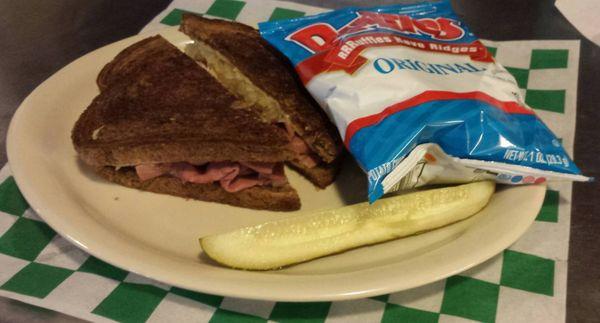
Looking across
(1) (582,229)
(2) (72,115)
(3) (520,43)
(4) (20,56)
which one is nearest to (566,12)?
(3) (520,43)

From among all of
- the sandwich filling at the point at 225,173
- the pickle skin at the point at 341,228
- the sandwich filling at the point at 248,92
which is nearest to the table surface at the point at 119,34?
the pickle skin at the point at 341,228

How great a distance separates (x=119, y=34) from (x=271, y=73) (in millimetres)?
966

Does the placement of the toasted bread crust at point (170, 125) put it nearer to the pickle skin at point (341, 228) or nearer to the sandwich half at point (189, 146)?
the sandwich half at point (189, 146)

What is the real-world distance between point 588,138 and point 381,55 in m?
0.70

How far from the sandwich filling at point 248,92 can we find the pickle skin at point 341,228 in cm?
29

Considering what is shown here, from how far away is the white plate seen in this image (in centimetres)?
105

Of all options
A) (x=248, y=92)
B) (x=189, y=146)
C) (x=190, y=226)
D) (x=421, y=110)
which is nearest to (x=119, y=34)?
(x=248, y=92)

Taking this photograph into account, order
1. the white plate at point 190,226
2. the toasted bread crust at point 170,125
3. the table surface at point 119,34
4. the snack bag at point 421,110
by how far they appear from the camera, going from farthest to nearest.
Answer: the table surface at point 119,34
the toasted bread crust at point 170,125
the snack bag at point 421,110
the white plate at point 190,226

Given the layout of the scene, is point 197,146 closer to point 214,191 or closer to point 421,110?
point 214,191

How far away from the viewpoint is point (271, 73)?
60.3 inches

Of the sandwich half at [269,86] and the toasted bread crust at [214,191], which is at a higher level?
the sandwich half at [269,86]

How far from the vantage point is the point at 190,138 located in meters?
1.37

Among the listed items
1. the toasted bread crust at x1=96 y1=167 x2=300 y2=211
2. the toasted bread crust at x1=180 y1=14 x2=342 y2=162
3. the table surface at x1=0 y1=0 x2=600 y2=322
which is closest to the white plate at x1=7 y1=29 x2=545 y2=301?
the toasted bread crust at x1=96 y1=167 x2=300 y2=211

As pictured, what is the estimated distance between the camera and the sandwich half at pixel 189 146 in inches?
53.9
